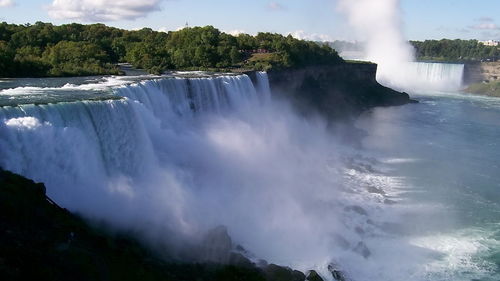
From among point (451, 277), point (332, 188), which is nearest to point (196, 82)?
point (332, 188)

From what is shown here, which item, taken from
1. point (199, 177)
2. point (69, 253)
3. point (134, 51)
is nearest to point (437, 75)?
point (134, 51)

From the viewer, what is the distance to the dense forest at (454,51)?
315ft

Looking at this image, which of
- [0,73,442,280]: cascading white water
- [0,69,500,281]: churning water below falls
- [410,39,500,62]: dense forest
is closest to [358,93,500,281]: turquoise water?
[0,69,500,281]: churning water below falls

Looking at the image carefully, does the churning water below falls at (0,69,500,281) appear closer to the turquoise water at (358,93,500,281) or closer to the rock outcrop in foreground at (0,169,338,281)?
the turquoise water at (358,93,500,281)

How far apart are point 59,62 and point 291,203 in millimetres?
16994

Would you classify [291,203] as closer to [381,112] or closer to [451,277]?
[451,277]

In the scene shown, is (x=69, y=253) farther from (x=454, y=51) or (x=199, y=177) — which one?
(x=454, y=51)

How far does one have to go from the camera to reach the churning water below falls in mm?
13000

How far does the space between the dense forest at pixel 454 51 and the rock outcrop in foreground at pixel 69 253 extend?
9213cm

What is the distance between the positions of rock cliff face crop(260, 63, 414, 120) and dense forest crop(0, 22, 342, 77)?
3.51 ft

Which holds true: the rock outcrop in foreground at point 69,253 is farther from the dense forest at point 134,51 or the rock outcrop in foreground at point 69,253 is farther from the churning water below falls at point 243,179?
the dense forest at point 134,51

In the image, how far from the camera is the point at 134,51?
108 feet

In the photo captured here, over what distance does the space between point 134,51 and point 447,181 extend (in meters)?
21.3

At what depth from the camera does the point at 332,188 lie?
69.5 ft
